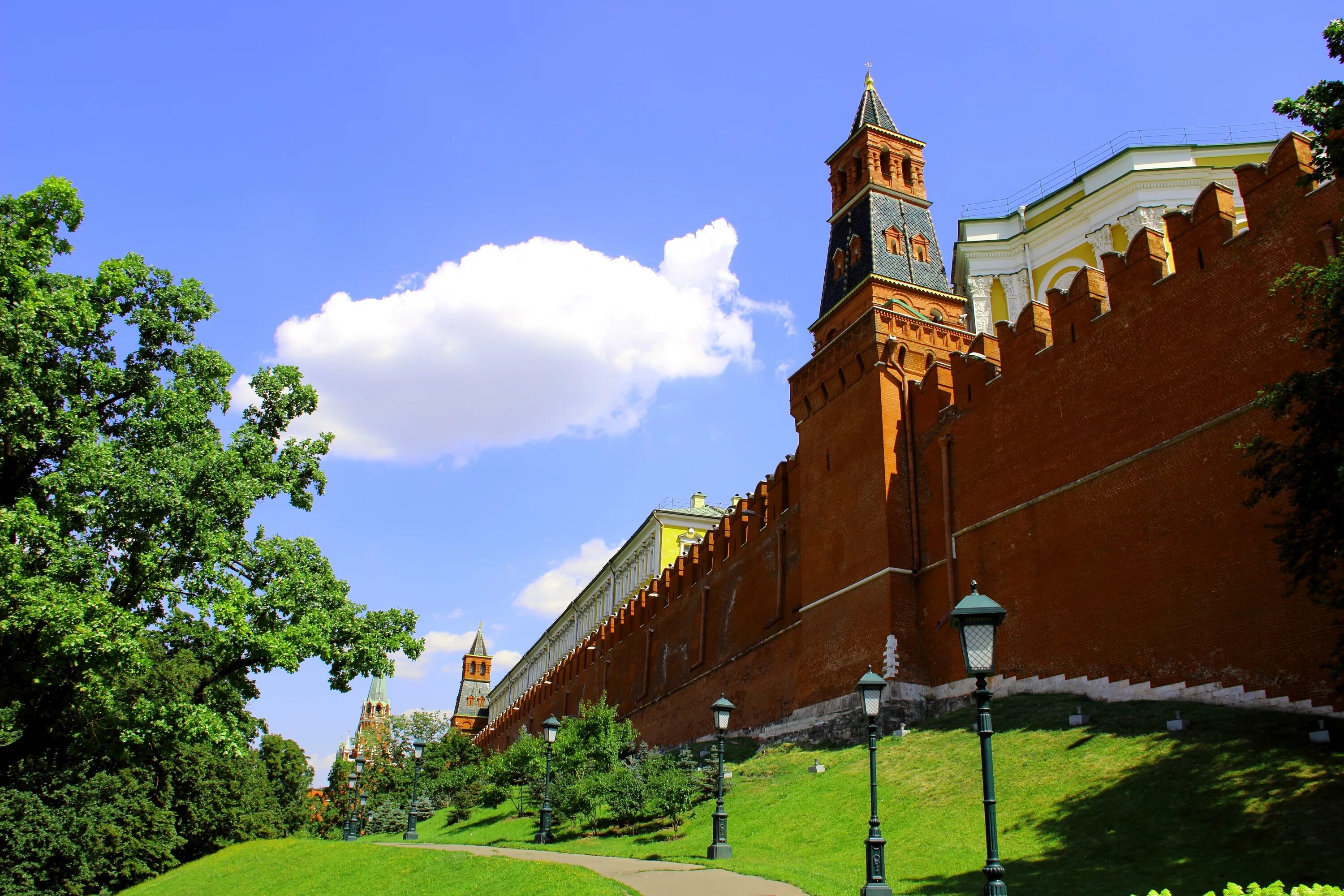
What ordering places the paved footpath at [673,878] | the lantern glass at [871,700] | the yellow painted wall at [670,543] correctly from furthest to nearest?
the yellow painted wall at [670,543]
the lantern glass at [871,700]
the paved footpath at [673,878]

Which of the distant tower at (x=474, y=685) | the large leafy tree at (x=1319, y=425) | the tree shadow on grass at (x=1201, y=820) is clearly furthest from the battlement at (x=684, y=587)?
the distant tower at (x=474, y=685)

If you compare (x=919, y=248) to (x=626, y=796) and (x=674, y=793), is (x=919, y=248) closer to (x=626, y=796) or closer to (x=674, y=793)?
(x=674, y=793)

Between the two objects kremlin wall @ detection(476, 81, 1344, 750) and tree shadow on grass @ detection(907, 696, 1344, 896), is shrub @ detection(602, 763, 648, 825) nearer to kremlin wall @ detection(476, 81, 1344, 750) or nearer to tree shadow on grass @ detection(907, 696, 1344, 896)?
kremlin wall @ detection(476, 81, 1344, 750)

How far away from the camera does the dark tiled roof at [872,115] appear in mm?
28672

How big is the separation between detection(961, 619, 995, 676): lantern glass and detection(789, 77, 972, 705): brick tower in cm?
1319

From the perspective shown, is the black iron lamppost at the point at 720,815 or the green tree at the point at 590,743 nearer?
the black iron lamppost at the point at 720,815

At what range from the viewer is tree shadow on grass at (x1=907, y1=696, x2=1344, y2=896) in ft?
32.3

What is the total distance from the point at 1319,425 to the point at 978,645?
5699mm

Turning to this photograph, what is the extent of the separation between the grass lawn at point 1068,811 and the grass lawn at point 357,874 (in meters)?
2.17

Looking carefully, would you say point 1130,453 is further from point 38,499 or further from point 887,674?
point 38,499

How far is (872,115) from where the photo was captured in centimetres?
2894

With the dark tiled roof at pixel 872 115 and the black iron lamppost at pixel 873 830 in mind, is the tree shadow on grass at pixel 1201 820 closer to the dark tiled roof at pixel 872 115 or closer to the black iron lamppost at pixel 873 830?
the black iron lamppost at pixel 873 830

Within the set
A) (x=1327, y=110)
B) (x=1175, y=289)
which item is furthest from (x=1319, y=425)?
(x=1175, y=289)

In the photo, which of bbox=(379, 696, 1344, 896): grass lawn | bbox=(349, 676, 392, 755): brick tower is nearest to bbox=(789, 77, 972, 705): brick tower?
bbox=(379, 696, 1344, 896): grass lawn
